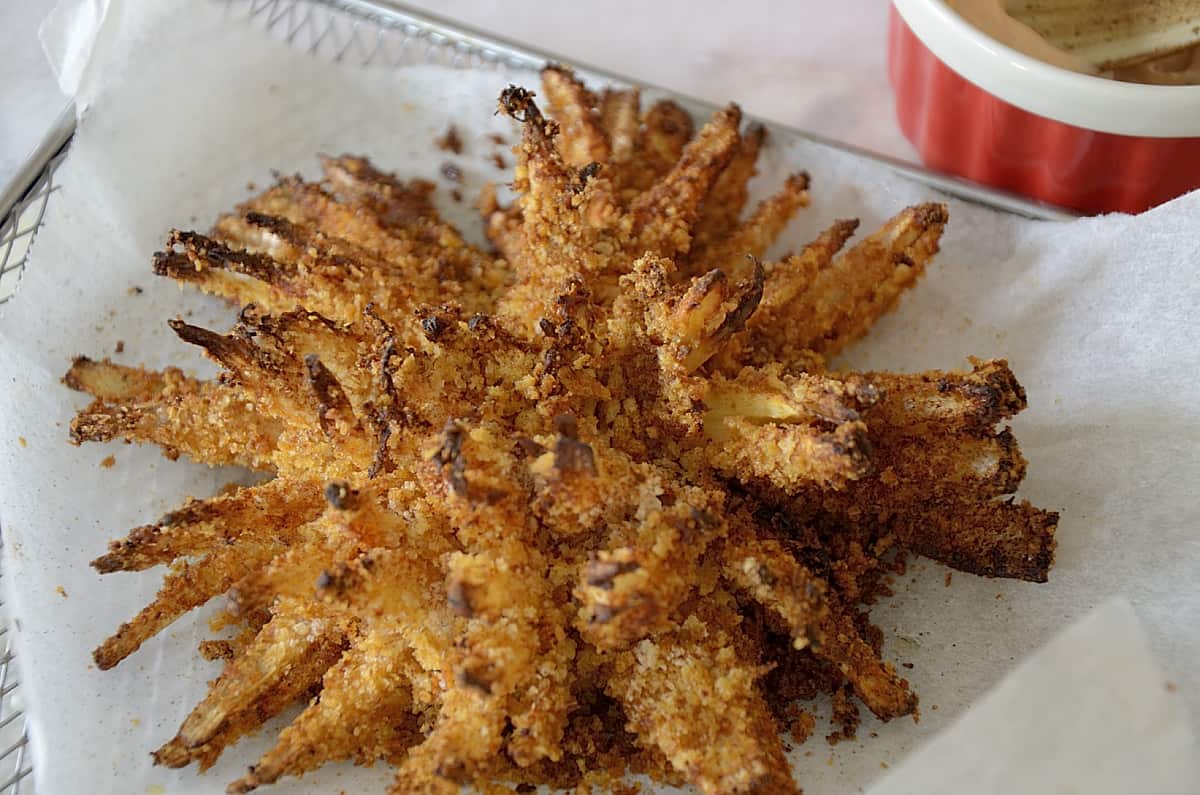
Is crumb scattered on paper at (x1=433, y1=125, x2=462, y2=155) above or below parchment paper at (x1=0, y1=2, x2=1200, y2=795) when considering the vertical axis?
above

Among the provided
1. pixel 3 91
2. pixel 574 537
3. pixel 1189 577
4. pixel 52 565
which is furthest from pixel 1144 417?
pixel 3 91

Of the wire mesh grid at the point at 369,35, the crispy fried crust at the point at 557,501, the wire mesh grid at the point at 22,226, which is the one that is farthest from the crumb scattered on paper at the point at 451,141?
the wire mesh grid at the point at 22,226

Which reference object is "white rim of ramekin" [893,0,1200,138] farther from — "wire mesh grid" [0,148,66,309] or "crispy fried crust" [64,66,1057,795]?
"wire mesh grid" [0,148,66,309]

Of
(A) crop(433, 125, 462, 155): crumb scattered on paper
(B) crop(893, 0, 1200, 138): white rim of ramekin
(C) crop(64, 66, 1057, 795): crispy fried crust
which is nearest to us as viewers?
(C) crop(64, 66, 1057, 795): crispy fried crust

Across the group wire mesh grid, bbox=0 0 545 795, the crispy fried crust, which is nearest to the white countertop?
wire mesh grid, bbox=0 0 545 795

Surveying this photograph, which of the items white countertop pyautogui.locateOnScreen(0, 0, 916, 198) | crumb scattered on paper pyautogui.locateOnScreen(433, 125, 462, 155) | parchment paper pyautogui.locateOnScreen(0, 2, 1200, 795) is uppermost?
white countertop pyautogui.locateOnScreen(0, 0, 916, 198)

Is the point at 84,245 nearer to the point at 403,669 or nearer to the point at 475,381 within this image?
the point at 475,381
